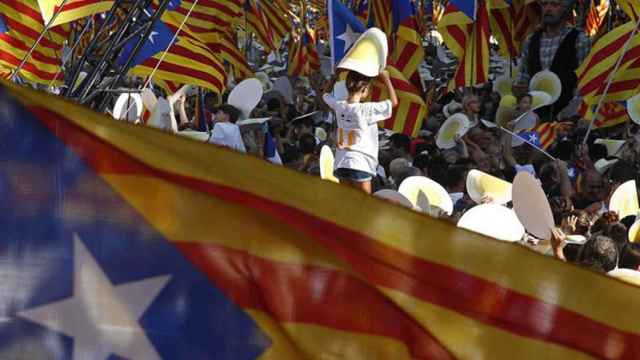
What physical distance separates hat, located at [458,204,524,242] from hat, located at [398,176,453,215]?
5.60 ft

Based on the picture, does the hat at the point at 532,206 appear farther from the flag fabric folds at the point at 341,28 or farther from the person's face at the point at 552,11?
the person's face at the point at 552,11

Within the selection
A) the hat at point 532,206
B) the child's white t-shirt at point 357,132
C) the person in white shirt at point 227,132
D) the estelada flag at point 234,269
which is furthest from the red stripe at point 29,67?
the estelada flag at point 234,269

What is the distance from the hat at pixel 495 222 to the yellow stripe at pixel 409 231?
288cm

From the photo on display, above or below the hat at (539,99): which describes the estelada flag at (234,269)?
above

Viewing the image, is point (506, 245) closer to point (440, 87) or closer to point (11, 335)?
point (11, 335)

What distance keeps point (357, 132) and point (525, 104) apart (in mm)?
4650

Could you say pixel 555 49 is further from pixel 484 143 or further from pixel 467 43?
pixel 484 143

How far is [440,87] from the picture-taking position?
18.8 m

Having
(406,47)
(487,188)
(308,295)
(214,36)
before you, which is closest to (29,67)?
(214,36)

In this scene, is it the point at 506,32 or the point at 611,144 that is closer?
the point at 611,144

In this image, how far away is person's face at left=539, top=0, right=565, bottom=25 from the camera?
51.1ft

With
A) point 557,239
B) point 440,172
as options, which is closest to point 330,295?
point 557,239

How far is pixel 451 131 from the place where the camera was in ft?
40.7

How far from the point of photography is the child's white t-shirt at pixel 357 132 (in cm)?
902
